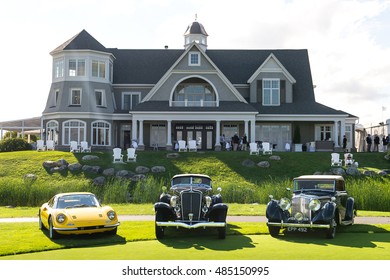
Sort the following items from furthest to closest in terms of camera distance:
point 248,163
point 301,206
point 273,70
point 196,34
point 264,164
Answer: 1. point 196,34
2. point 273,70
3. point 248,163
4. point 264,164
5. point 301,206

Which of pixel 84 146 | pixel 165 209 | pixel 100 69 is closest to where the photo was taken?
pixel 165 209

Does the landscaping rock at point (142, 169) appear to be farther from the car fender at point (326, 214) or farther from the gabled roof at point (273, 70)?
the car fender at point (326, 214)

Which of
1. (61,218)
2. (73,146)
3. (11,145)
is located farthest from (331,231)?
(11,145)

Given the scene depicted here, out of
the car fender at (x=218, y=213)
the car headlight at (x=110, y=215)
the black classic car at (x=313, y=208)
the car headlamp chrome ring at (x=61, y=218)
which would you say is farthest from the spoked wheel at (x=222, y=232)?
the car headlamp chrome ring at (x=61, y=218)

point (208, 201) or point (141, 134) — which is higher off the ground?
point (141, 134)

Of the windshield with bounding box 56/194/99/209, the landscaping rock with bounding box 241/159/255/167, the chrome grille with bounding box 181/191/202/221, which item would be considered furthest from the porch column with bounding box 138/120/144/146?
the chrome grille with bounding box 181/191/202/221

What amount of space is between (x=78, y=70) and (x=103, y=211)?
Answer: 30848 mm

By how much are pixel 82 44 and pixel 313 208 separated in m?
33.0

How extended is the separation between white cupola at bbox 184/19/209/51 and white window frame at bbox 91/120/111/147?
512 inches

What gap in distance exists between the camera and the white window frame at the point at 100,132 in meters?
43.3

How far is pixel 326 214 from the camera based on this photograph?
1466 centimetres

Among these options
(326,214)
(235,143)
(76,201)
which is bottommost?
(326,214)

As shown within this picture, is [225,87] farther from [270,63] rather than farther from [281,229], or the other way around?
[281,229]

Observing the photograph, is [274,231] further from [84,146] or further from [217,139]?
[217,139]
